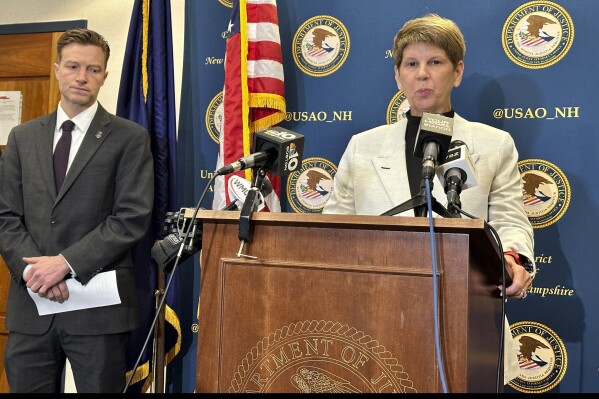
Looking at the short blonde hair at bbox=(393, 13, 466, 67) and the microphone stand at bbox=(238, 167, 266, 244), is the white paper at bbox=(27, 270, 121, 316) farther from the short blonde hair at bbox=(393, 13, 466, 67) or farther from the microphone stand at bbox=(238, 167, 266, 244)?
the short blonde hair at bbox=(393, 13, 466, 67)

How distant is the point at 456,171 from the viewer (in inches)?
57.5

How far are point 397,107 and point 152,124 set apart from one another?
122 cm

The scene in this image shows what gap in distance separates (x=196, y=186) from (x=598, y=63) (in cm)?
202

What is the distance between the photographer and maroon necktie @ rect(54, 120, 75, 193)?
2.63m

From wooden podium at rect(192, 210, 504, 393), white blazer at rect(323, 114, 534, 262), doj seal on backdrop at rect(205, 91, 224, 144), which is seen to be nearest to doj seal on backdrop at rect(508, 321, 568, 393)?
white blazer at rect(323, 114, 534, 262)

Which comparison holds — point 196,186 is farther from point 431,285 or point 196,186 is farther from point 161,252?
point 431,285

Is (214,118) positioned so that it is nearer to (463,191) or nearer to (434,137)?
(463,191)

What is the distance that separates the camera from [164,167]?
313 centimetres

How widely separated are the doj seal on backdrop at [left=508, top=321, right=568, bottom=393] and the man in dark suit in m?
1.68

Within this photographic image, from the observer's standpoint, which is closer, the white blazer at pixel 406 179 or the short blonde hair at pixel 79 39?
the white blazer at pixel 406 179

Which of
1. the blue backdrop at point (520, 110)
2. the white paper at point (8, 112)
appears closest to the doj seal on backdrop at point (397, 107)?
the blue backdrop at point (520, 110)

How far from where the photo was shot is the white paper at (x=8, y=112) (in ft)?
12.9

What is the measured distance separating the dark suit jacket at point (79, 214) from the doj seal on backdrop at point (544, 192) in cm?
165

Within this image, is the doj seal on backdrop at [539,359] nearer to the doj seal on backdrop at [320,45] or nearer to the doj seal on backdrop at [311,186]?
the doj seal on backdrop at [311,186]
